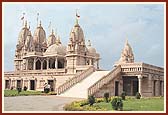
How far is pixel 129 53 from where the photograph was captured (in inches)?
1921

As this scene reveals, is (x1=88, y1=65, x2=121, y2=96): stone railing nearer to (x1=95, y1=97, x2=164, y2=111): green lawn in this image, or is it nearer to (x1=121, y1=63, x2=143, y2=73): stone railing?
(x1=121, y1=63, x2=143, y2=73): stone railing

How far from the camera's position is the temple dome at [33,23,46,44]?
54.0 metres

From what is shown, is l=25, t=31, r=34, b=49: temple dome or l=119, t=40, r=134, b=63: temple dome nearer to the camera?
l=119, t=40, r=134, b=63: temple dome

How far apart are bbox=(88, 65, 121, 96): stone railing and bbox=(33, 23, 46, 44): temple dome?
2607 cm

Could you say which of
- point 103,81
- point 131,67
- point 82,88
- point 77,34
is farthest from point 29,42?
point 103,81

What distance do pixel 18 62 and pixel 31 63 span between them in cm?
493

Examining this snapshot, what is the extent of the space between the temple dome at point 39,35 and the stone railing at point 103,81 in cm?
2607

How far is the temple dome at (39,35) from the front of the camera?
54000 millimetres

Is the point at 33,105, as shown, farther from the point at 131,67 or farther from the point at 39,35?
the point at 39,35

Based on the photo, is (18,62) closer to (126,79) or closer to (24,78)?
(24,78)

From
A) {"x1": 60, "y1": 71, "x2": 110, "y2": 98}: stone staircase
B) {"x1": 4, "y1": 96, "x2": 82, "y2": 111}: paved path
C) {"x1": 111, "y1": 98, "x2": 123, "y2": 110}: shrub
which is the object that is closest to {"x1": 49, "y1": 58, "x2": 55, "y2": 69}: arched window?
{"x1": 60, "y1": 71, "x2": 110, "y2": 98}: stone staircase

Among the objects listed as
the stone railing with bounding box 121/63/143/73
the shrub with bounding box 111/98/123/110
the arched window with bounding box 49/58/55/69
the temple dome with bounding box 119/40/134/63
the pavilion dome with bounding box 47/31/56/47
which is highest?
the pavilion dome with bounding box 47/31/56/47

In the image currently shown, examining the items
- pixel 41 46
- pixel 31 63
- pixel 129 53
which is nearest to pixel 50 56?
pixel 31 63

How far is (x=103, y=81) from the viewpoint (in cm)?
2797
